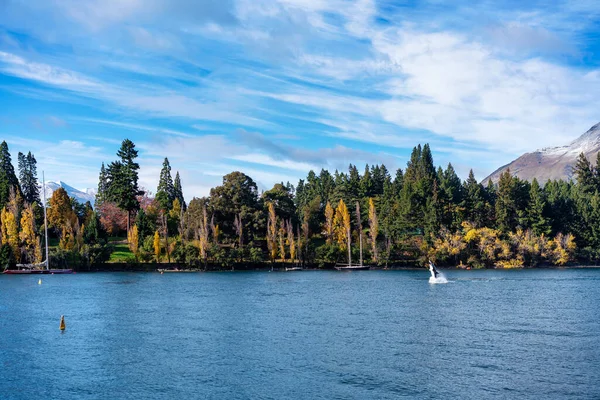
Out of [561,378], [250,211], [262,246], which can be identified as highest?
[250,211]

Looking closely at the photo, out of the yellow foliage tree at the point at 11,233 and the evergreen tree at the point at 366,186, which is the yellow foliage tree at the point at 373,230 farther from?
the yellow foliage tree at the point at 11,233

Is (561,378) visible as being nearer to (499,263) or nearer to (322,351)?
(322,351)

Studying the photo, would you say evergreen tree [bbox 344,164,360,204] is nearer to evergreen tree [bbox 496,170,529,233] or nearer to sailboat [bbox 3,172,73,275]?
evergreen tree [bbox 496,170,529,233]

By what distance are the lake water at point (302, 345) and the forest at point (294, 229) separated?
5343 centimetres

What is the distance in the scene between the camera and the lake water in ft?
104

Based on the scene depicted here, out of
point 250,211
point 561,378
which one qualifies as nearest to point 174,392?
point 561,378

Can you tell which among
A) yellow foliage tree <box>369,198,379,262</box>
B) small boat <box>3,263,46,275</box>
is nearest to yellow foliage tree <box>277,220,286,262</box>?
yellow foliage tree <box>369,198,379,262</box>

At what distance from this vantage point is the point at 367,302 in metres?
67.1

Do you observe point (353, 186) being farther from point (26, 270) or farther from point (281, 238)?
point (26, 270)

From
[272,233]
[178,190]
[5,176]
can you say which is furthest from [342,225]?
[5,176]

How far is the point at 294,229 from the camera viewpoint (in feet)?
492

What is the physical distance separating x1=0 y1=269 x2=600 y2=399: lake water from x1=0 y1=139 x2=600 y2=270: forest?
53.4 meters

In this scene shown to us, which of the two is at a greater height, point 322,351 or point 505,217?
point 505,217

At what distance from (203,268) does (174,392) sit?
329 ft
